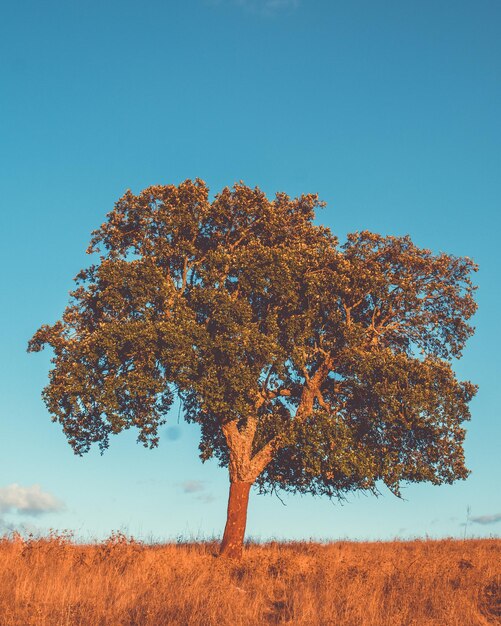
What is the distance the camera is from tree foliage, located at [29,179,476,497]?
931 inches

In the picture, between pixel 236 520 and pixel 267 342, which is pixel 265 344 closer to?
pixel 267 342

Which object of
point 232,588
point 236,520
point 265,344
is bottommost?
point 232,588

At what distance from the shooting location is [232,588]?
53.0 ft

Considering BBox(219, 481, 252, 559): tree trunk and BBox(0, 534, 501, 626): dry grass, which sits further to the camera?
BBox(219, 481, 252, 559): tree trunk

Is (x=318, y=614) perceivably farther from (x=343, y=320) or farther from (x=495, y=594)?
(x=343, y=320)

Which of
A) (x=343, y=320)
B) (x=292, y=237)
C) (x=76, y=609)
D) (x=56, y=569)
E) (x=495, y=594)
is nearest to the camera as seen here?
(x=76, y=609)

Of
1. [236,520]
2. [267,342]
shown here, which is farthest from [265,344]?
[236,520]

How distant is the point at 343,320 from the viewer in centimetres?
2717

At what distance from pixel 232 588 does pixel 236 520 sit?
9640 mm

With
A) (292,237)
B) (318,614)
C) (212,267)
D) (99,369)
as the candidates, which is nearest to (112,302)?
(99,369)

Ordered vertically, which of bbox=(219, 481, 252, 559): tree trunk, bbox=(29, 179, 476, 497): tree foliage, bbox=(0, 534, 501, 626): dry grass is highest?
bbox=(29, 179, 476, 497): tree foliage

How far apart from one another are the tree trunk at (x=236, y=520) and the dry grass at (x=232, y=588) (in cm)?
253

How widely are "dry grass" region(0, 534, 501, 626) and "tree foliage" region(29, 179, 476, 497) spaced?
15.6 ft

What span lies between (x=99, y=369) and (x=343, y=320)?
10.7 metres
